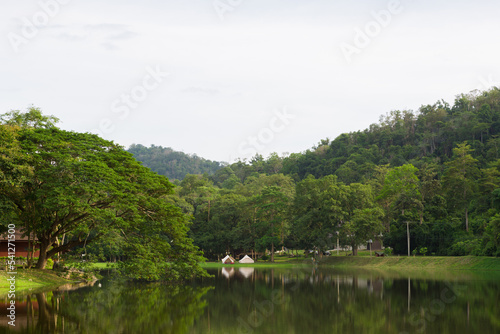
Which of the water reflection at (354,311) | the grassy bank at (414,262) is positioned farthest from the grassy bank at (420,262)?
the water reflection at (354,311)

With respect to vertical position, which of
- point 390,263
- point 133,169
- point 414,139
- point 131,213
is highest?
point 414,139

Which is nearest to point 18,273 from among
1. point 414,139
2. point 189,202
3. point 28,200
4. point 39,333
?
point 28,200

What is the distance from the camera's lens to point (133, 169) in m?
34.2

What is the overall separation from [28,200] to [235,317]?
741 inches

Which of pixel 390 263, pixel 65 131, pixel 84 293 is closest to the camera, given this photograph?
pixel 84 293

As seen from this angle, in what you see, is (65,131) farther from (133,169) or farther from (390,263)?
(390,263)

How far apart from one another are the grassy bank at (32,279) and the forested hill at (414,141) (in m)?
74.2

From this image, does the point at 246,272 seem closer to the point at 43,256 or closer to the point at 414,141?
the point at 43,256

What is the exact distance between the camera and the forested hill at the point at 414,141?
102562mm

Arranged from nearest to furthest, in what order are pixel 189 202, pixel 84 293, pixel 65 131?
pixel 84 293, pixel 65 131, pixel 189 202

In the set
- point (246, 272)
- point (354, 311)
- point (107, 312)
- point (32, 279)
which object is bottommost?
point (246, 272)

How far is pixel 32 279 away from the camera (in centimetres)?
3038

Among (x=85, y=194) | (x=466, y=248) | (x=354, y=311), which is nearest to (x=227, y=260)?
(x=466, y=248)

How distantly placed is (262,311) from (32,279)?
17472 mm
